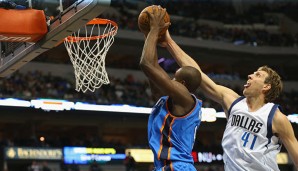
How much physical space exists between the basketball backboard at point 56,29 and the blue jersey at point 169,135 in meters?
2.13

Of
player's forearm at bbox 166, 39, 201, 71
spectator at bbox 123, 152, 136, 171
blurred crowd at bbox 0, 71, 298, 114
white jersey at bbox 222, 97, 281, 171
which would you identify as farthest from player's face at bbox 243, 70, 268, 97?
blurred crowd at bbox 0, 71, 298, 114

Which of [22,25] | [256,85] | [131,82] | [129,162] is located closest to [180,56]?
[256,85]

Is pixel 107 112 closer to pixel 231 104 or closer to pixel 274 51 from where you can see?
pixel 274 51

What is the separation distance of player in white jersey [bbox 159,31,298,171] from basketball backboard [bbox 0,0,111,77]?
1455 millimetres

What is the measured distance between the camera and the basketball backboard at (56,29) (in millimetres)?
5742

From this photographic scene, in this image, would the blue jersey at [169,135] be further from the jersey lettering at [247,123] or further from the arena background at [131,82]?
the arena background at [131,82]

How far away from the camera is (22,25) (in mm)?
6207

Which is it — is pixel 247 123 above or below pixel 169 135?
below

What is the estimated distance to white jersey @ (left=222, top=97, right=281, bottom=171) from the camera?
4.30 meters

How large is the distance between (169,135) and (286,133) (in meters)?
1.05

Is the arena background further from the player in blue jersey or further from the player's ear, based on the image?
the player in blue jersey

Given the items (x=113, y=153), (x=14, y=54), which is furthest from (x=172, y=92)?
(x=113, y=153)

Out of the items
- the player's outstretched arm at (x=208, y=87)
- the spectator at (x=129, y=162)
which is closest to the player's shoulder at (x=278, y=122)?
the player's outstretched arm at (x=208, y=87)

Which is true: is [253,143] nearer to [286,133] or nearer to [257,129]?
[257,129]
